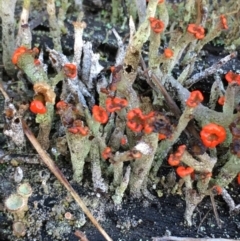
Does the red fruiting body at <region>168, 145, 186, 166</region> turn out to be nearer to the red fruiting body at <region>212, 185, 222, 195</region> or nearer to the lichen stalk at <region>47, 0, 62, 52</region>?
the red fruiting body at <region>212, 185, 222, 195</region>

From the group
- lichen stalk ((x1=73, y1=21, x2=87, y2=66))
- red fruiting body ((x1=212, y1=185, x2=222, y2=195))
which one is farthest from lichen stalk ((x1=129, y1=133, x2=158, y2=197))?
lichen stalk ((x1=73, y1=21, x2=87, y2=66))

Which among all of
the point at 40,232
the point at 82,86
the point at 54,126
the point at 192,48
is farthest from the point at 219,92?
the point at 40,232

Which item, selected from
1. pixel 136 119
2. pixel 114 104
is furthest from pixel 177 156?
pixel 114 104

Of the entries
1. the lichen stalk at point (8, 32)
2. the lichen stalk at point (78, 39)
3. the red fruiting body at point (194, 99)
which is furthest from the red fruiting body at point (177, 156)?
the lichen stalk at point (8, 32)

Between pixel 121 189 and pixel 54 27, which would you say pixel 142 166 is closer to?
pixel 121 189

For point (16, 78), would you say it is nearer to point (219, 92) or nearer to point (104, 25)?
point (104, 25)

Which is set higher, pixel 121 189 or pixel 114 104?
pixel 114 104
